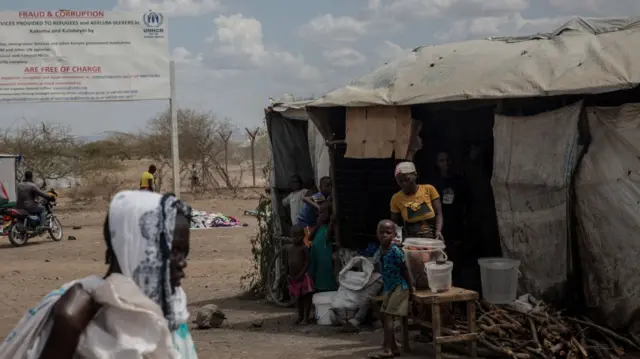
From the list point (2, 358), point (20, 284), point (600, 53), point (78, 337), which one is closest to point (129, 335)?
point (78, 337)

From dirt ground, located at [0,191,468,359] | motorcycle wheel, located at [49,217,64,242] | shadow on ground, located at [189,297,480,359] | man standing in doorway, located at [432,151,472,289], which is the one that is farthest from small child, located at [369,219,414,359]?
motorcycle wheel, located at [49,217,64,242]

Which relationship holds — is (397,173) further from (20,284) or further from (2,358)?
(20,284)

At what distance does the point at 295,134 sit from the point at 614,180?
4720mm

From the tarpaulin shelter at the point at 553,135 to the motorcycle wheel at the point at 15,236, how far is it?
982 cm

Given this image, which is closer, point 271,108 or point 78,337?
point 78,337

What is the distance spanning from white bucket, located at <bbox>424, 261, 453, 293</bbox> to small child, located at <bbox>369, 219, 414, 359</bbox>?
0.18m

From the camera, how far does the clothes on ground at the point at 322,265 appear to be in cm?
888

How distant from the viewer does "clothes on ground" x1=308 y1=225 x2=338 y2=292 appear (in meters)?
8.88

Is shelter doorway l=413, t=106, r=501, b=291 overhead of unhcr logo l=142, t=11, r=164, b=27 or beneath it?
beneath

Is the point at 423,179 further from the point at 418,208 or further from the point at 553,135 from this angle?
the point at 553,135

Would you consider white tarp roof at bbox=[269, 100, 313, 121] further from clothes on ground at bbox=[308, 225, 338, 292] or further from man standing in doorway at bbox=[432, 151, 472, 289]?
man standing in doorway at bbox=[432, 151, 472, 289]

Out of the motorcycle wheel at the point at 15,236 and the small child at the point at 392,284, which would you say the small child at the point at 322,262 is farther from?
the motorcycle wheel at the point at 15,236

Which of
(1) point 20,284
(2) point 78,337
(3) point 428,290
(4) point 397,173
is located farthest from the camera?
(1) point 20,284

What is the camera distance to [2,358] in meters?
2.20
